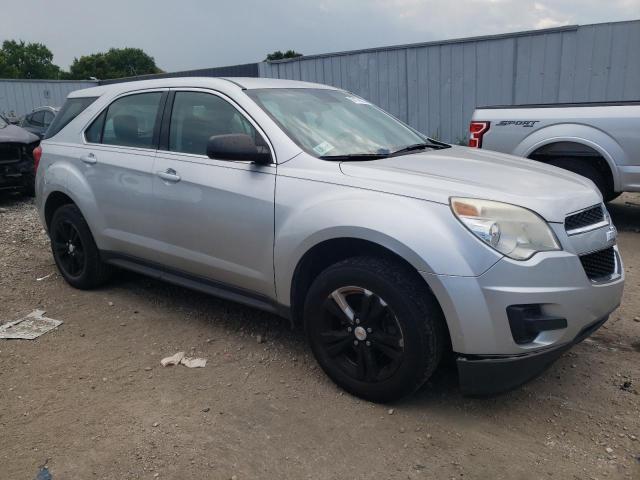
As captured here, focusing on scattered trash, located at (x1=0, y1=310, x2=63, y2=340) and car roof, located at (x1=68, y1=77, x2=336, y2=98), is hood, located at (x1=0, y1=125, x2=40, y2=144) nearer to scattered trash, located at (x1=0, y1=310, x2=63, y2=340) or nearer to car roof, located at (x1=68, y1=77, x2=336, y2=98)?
car roof, located at (x1=68, y1=77, x2=336, y2=98)

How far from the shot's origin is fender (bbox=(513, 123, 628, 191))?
6.09m

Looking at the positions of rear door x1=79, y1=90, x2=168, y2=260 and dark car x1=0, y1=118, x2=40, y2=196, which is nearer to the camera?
rear door x1=79, y1=90, x2=168, y2=260

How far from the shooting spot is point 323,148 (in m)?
3.31

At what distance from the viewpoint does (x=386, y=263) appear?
9.27ft

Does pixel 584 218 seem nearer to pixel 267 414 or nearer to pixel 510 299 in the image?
pixel 510 299

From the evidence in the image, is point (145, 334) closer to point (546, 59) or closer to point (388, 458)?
point (388, 458)

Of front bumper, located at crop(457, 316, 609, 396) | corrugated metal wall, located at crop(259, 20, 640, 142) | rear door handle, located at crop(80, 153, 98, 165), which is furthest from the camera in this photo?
corrugated metal wall, located at crop(259, 20, 640, 142)

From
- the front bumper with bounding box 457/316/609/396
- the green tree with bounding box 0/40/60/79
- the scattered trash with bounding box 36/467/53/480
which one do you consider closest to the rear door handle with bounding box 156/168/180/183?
the scattered trash with bounding box 36/467/53/480

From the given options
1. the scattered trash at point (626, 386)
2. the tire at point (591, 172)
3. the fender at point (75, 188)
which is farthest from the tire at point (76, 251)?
the tire at point (591, 172)

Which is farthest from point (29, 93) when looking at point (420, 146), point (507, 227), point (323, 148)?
point (507, 227)

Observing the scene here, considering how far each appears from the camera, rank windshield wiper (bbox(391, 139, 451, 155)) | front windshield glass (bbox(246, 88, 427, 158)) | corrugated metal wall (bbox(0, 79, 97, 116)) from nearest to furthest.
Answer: front windshield glass (bbox(246, 88, 427, 158)), windshield wiper (bbox(391, 139, 451, 155)), corrugated metal wall (bbox(0, 79, 97, 116))

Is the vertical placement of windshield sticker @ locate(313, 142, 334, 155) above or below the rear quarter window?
below

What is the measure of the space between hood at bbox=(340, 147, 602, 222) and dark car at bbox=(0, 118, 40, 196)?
297 inches

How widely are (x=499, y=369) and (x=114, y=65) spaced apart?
81645 millimetres
